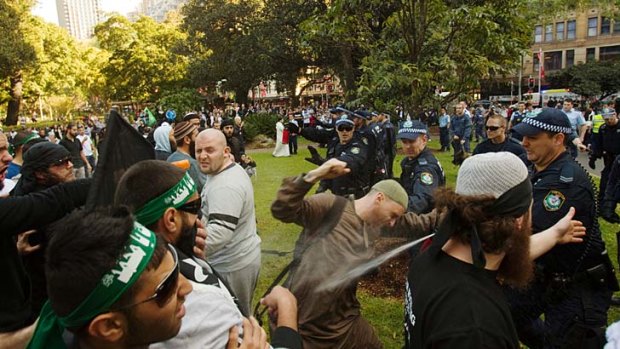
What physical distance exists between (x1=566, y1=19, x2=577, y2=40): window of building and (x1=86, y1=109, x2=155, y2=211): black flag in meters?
64.2

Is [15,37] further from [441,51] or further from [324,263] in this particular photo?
[324,263]

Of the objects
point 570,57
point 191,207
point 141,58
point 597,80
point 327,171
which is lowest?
point 191,207

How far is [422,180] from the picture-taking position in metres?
4.64

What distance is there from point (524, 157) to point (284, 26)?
22341mm

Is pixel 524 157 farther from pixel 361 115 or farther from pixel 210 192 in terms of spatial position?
pixel 210 192

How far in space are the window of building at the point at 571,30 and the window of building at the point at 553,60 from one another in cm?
212

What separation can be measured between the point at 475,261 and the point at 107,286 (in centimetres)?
132

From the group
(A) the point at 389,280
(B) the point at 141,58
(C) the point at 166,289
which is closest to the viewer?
(C) the point at 166,289

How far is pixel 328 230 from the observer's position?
9.47ft

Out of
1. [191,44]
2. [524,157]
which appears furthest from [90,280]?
[191,44]

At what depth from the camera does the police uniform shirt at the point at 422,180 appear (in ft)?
14.2

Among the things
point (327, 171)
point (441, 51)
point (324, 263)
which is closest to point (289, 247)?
point (324, 263)

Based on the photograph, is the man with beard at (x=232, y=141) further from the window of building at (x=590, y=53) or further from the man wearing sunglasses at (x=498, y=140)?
the window of building at (x=590, y=53)

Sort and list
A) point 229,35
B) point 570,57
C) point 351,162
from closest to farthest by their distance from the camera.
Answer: point 351,162
point 229,35
point 570,57
